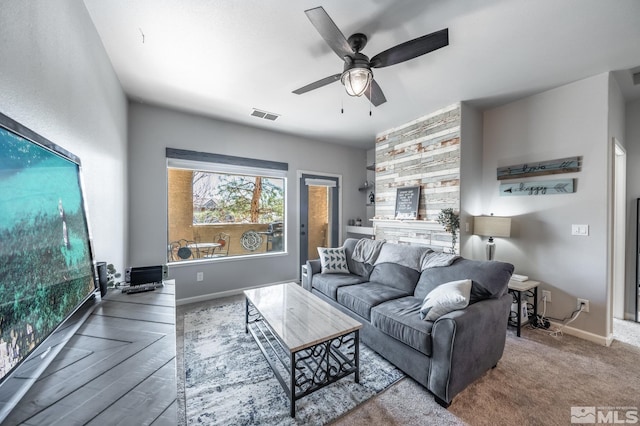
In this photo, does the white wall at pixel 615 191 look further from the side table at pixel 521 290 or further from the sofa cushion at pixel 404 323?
the sofa cushion at pixel 404 323

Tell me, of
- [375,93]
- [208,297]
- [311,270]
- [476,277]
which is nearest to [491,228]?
[476,277]

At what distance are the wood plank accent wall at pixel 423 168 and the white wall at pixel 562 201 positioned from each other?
66 centimetres

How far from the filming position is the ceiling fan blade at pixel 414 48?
4.78ft

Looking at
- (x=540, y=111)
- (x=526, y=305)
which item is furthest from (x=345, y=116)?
(x=526, y=305)

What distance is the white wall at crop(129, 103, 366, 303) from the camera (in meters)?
3.12

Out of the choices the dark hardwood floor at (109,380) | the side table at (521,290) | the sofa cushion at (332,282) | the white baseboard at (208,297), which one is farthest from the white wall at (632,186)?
the white baseboard at (208,297)

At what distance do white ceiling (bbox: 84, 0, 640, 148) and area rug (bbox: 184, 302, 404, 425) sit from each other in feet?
8.77

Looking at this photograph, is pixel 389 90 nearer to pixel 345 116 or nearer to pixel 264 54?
pixel 345 116

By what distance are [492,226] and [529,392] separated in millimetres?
1724

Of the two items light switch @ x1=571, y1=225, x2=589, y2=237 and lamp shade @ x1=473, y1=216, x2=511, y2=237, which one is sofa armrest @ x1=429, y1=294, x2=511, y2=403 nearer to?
lamp shade @ x1=473, y1=216, x2=511, y2=237

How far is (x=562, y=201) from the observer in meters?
2.67

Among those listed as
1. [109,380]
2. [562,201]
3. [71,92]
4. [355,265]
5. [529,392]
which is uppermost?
[71,92]

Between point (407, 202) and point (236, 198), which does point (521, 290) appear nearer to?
point (407, 202)

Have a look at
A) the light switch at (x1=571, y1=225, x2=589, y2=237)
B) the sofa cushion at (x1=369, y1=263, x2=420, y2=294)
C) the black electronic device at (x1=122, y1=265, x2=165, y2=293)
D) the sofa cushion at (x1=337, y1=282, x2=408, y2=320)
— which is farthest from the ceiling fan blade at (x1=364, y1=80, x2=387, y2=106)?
the light switch at (x1=571, y1=225, x2=589, y2=237)
